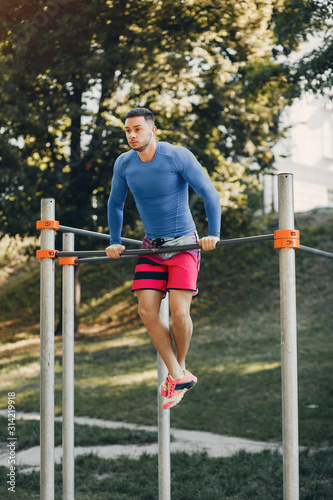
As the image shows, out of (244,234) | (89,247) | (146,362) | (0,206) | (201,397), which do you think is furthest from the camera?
(244,234)

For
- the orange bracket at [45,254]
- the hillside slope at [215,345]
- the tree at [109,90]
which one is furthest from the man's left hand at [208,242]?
the tree at [109,90]

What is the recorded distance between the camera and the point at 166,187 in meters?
3.34

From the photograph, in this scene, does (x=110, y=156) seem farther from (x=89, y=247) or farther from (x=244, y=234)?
(x=244, y=234)

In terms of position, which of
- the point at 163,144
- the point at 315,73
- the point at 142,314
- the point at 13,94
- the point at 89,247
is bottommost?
the point at 142,314

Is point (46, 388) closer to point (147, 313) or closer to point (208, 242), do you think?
point (147, 313)

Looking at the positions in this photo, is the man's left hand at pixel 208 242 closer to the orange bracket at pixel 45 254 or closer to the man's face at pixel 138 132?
the man's face at pixel 138 132

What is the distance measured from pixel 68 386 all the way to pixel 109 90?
9.83m

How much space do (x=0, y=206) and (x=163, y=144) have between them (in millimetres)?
9519

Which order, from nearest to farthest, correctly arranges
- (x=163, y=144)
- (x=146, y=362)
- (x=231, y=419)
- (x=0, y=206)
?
1. (x=163, y=144)
2. (x=231, y=419)
3. (x=146, y=362)
4. (x=0, y=206)

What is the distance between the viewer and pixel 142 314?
11.1ft

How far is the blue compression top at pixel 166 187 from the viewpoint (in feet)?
10.8

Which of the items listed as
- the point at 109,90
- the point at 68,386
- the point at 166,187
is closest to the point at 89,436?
the point at 68,386

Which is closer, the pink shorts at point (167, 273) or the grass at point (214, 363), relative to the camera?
the pink shorts at point (167, 273)

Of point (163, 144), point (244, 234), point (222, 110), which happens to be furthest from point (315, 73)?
point (244, 234)
